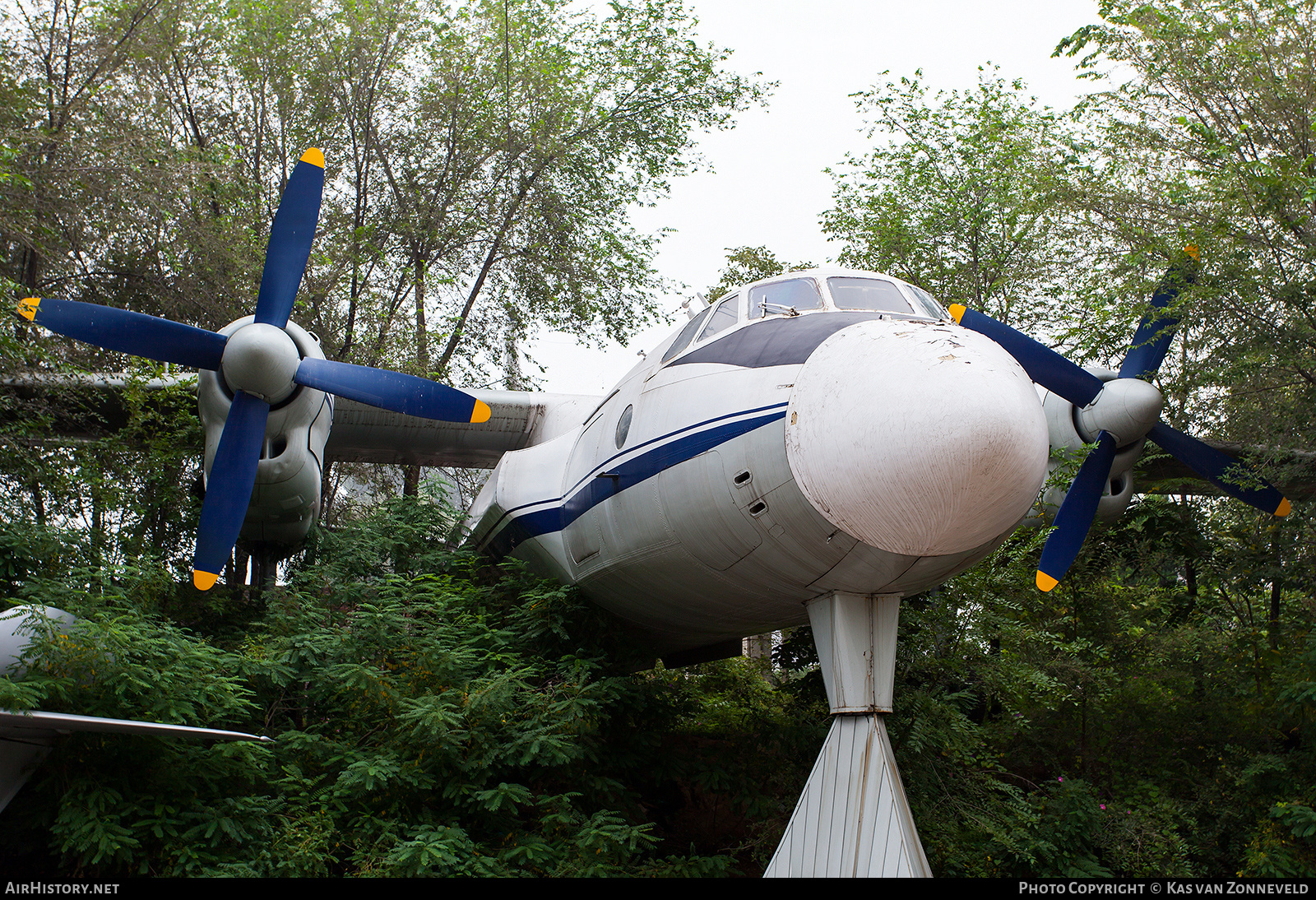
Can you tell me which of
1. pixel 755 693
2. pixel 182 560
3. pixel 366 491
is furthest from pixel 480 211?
pixel 755 693

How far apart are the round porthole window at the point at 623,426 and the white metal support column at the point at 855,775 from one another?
190 centimetres

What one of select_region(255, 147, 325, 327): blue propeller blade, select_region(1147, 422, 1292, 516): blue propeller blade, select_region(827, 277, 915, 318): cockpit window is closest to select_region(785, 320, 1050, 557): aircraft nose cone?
A: select_region(827, 277, 915, 318): cockpit window

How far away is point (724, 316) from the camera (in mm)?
7008

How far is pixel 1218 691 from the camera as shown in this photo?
35.2 feet

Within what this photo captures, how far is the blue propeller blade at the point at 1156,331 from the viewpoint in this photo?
898 centimetres

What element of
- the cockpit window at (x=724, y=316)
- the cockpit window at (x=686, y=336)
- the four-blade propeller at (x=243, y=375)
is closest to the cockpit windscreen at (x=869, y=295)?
the cockpit window at (x=724, y=316)

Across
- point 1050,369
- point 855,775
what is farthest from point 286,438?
point 1050,369

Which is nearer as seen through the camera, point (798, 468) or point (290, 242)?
point (798, 468)

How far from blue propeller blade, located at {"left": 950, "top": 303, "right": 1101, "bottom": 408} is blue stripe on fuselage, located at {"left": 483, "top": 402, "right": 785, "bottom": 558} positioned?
379cm

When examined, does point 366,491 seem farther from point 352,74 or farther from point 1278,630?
point 1278,630

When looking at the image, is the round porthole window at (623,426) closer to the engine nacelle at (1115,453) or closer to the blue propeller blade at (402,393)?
the blue propeller blade at (402,393)

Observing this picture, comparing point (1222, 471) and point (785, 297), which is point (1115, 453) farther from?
point (785, 297)

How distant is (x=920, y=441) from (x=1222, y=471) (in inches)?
252

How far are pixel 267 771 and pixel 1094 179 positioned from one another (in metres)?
10.00
